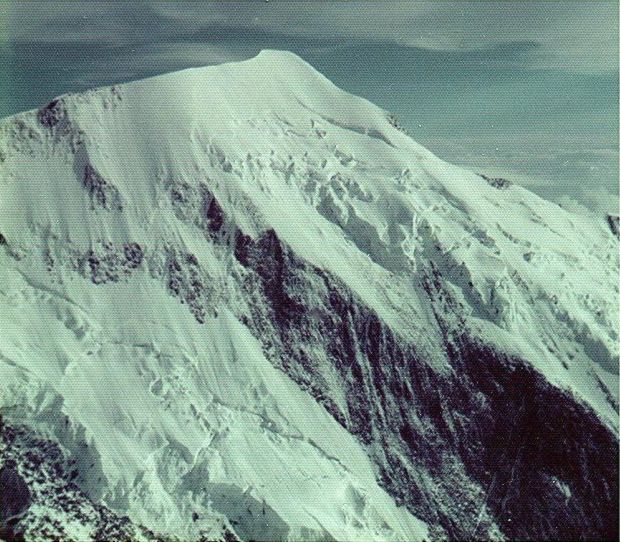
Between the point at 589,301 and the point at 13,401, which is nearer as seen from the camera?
the point at 13,401

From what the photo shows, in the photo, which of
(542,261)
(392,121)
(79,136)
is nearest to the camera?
(79,136)

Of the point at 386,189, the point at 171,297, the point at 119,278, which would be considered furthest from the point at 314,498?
the point at 386,189

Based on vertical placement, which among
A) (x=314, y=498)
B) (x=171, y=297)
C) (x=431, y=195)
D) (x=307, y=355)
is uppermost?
(x=431, y=195)

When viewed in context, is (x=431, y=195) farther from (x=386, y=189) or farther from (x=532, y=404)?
(x=532, y=404)

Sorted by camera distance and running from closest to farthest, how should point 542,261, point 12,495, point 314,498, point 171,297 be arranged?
point 12,495, point 314,498, point 171,297, point 542,261

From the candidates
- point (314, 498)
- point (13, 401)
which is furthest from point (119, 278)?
point (314, 498)

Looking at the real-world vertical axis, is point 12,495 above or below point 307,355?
below
